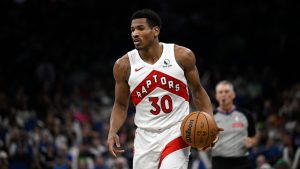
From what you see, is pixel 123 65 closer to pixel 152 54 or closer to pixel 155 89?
pixel 152 54

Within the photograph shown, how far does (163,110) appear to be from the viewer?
245 inches

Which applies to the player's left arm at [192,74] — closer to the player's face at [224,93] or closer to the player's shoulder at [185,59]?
the player's shoulder at [185,59]

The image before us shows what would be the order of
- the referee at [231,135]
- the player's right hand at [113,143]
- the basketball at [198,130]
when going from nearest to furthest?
the basketball at [198,130] < the player's right hand at [113,143] < the referee at [231,135]

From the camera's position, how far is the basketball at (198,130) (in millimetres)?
6047

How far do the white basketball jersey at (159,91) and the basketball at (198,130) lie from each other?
0.60 ft

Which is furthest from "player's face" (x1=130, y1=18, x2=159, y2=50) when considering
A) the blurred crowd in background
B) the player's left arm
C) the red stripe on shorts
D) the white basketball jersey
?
→ the blurred crowd in background

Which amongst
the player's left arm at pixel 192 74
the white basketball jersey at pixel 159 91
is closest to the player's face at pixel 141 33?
the white basketball jersey at pixel 159 91

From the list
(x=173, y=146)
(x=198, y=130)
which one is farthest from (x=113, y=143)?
(x=198, y=130)

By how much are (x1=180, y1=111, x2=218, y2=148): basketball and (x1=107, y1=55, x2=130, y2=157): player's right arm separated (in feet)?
2.08

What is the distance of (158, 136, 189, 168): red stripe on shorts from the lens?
242 inches

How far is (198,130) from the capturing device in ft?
19.9

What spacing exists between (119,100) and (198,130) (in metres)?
0.91

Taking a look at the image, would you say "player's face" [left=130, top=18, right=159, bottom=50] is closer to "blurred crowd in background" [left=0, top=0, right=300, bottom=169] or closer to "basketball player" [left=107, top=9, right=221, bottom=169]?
"basketball player" [left=107, top=9, right=221, bottom=169]

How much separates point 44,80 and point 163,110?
10.4m
